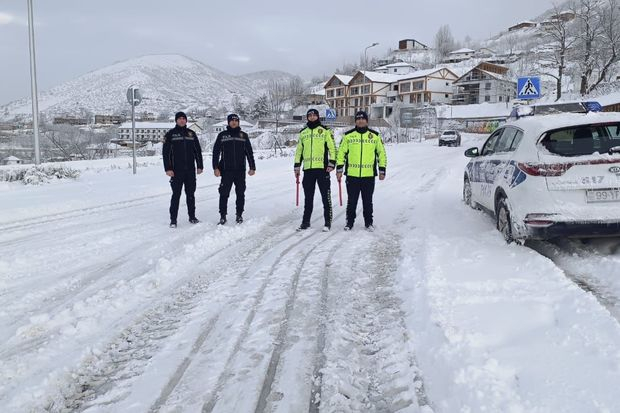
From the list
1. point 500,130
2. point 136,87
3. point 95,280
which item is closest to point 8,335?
point 95,280

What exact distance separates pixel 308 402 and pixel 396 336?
109 centimetres

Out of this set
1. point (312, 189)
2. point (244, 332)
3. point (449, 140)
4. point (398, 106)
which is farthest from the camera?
point (398, 106)

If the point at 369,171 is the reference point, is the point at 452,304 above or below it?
below

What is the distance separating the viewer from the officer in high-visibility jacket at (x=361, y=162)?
768 centimetres

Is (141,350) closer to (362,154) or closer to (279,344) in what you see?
(279,344)

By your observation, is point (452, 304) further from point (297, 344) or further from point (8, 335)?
point (8, 335)

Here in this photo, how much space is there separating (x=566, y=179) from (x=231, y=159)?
207 inches

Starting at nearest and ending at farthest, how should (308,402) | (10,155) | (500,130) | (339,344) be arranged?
1. (308,402)
2. (339,344)
3. (500,130)
4. (10,155)

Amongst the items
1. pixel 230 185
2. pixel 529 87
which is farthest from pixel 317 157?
pixel 529 87

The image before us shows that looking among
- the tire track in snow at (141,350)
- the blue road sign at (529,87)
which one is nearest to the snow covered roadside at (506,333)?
the tire track in snow at (141,350)

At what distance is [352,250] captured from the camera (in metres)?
6.43

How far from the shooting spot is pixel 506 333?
3.56 m

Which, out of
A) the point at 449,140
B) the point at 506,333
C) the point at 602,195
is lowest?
the point at 506,333

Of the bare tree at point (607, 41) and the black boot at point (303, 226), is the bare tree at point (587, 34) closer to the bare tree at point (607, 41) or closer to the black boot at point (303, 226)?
the bare tree at point (607, 41)
